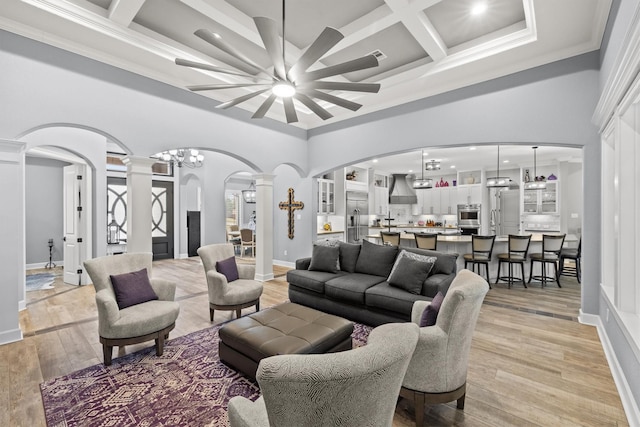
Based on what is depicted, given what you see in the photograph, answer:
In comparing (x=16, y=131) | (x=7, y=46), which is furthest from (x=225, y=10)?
(x=16, y=131)

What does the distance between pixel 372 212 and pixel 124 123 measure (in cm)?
776

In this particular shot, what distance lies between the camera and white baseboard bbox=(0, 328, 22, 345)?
10.3 ft

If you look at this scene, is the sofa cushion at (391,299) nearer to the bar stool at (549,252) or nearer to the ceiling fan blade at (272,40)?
the ceiling fan blade at (272,40)

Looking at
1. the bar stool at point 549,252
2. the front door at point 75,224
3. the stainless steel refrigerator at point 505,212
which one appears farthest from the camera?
the stainless steel refrigerator at point 505,212

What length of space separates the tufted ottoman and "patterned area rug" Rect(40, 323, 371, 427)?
184 mm

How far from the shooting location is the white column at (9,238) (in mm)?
3166

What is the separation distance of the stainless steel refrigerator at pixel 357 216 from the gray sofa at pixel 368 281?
13.3 feet

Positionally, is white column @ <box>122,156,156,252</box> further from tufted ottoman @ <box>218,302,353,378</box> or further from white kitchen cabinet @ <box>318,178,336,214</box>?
white kitchen cabinet @ <box>318,178,336,214</box>

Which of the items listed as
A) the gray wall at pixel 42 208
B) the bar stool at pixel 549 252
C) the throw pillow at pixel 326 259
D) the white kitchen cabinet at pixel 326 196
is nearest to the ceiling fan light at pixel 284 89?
the throw pillow at pixel 326 259

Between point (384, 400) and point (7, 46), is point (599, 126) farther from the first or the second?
point (7, 46)

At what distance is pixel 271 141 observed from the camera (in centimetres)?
609

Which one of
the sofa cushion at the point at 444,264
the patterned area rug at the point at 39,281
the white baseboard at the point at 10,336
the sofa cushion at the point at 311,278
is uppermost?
the sofa cushion at the point at 444,264

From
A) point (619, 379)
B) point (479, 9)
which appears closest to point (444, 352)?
point (619, 379)

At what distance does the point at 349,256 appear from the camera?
4.48m
